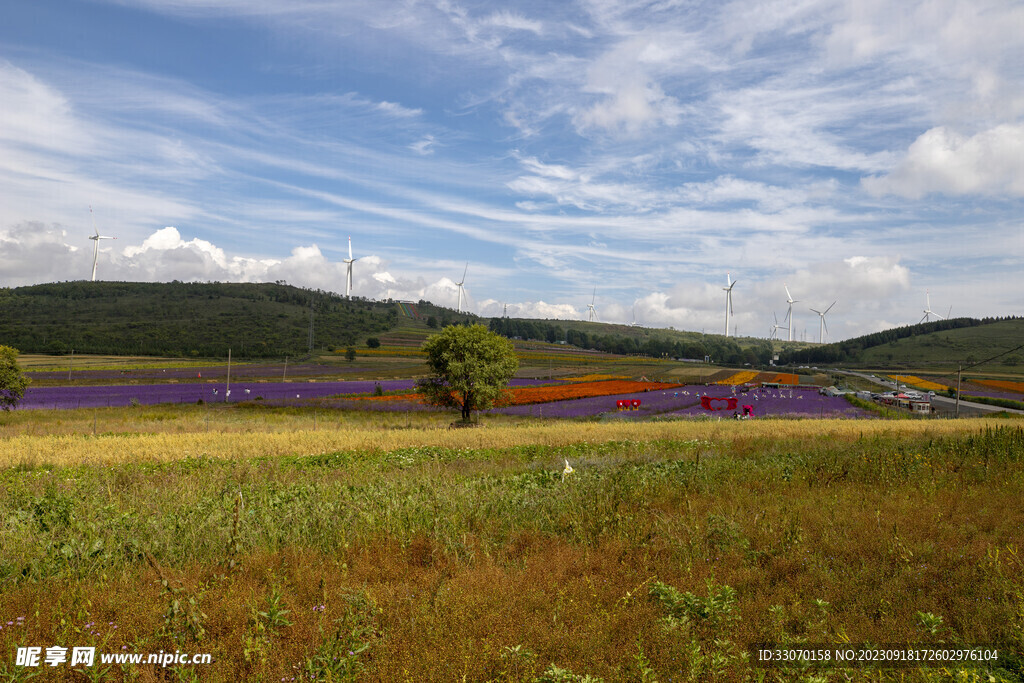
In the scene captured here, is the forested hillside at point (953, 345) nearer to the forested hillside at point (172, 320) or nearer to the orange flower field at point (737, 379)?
the orange flower field at point (737, 379)

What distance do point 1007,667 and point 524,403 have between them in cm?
5544

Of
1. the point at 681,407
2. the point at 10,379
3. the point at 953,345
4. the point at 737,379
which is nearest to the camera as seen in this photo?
the point at 10,379

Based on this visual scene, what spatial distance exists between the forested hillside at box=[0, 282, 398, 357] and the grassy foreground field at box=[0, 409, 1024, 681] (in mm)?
122085

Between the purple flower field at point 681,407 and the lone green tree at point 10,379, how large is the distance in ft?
127

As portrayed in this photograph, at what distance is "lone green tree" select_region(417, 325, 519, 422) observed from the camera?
42656 millimetres

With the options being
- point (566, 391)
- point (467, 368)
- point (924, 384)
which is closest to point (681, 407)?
point (566, 391)

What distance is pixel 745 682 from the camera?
489 centimetres

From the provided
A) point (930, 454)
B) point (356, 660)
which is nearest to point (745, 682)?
point (356, 660)

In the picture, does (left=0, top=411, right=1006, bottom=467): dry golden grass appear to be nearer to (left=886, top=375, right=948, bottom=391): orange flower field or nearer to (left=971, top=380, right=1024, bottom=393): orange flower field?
(left=971, top=380, right=1024, bottom=393): orange flower field

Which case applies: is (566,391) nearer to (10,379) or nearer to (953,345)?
(10,379)

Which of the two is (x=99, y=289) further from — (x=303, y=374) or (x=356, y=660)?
(x=356, y=660)

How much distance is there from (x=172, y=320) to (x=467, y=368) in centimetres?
13411

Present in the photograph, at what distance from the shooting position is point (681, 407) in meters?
61.8

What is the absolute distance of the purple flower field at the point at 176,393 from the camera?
51.7 meters
